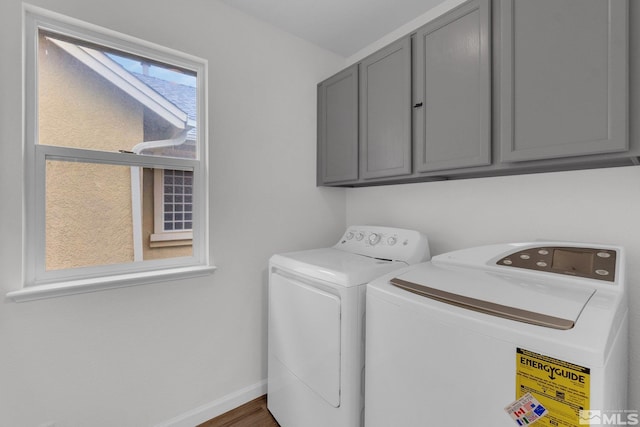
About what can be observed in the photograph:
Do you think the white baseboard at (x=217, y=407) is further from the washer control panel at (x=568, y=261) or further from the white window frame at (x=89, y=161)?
the washer control panel at (x=568, y=261)

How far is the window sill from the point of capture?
3.93ft

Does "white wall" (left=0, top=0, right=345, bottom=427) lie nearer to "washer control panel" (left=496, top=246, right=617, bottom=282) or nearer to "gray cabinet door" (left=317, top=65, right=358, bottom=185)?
"gray cabinet door" (left=317, top=65, right=358, bottom=185)

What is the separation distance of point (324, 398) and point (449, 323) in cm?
82

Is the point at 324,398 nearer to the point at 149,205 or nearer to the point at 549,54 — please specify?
the point at 149,205

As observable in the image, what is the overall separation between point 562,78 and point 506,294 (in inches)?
32.2

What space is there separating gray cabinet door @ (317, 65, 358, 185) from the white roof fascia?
977 millimetres

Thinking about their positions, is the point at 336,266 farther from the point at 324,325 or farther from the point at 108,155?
the point at 108,155

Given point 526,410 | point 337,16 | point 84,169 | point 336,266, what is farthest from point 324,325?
point 337,16

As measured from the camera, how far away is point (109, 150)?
147 centimetres

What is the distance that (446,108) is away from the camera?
136 cm

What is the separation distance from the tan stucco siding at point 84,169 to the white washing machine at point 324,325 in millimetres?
914

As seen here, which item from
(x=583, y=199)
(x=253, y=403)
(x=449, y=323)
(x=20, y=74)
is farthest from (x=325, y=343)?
(x=20, y=74)

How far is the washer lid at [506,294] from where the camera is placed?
2.49 ft

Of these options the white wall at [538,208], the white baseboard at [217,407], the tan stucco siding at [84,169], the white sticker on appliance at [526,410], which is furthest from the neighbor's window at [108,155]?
the white sticker on appliance at [526,410]
